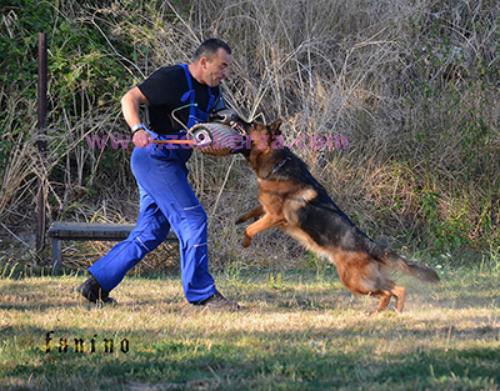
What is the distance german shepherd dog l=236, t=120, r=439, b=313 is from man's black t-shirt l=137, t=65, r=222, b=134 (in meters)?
0.84

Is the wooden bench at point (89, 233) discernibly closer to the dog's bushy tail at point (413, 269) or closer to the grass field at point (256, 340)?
the grass field at point (256, 340)

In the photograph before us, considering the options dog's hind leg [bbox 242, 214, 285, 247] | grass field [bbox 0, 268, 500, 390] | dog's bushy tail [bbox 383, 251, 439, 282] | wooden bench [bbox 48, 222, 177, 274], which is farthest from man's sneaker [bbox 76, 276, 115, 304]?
dog's bushy tail [bbox 383, 251, 439, 282]

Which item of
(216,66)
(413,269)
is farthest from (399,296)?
(216,66)

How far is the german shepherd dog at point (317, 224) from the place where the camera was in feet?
21.3

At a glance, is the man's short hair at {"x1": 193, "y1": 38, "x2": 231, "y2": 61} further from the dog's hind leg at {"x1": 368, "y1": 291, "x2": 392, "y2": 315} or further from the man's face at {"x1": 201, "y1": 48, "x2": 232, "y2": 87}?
the dog's hind leg at {"x1": 368, "y1": 291, "x2": 392, "y2": 315}

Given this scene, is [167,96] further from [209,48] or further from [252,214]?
[252,214]

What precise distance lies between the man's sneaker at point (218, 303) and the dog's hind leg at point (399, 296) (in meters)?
1.15

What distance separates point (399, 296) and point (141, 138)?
2206 mm

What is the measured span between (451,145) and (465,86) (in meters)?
0.95

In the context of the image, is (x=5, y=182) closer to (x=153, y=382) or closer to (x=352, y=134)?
(x=352, y=134)

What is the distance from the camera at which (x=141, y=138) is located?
18.9 ft

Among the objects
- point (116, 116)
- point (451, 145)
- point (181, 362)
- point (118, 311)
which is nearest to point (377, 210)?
point (451, 145)

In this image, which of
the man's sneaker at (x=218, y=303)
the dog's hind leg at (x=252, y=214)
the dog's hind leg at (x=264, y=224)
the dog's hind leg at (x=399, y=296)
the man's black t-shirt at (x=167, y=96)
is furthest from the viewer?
the dog's hind leg at (x=252, y=214)

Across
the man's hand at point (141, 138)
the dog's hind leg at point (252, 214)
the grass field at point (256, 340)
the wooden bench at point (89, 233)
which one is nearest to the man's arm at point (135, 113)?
the man's hand at point (141, 138)
